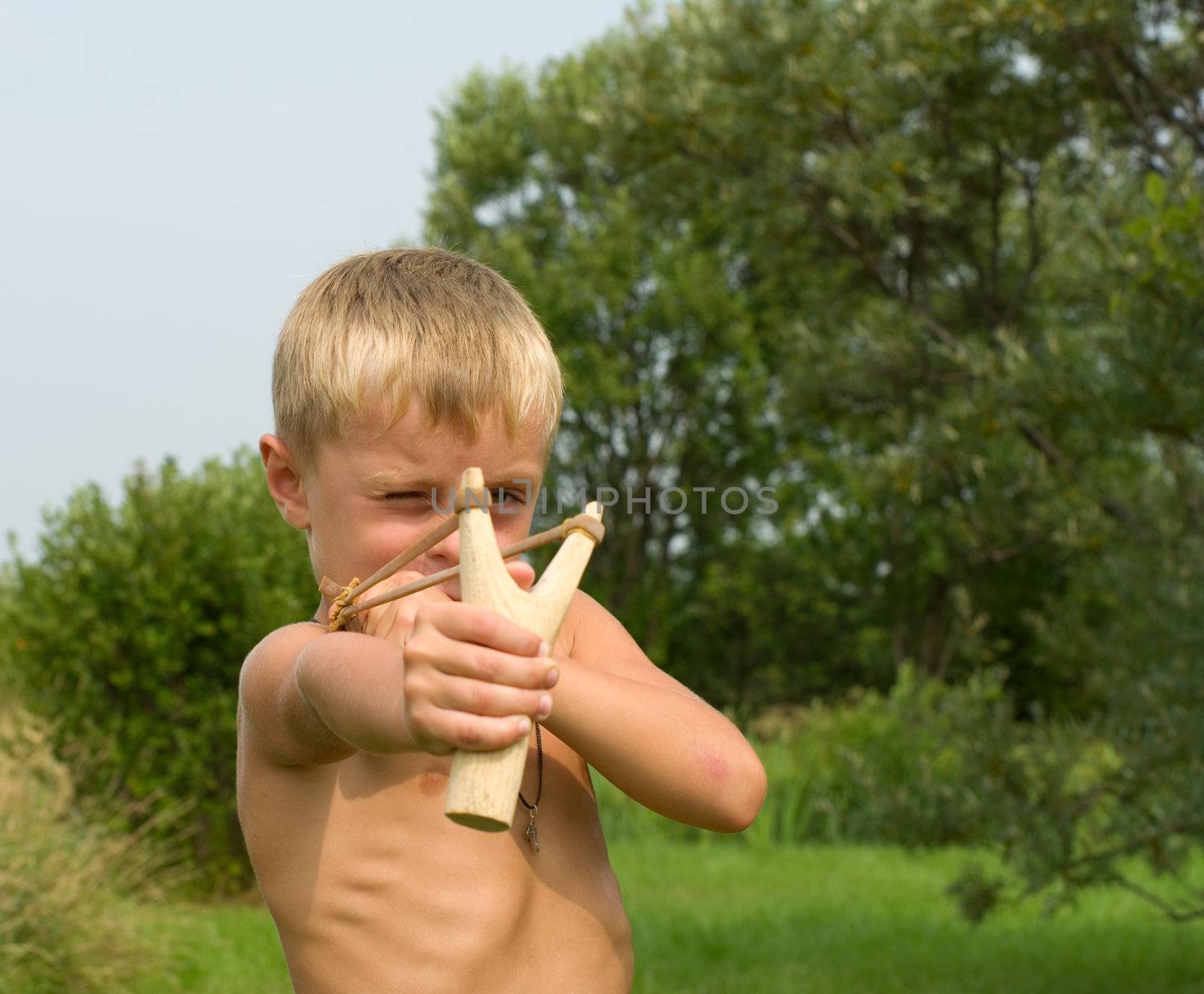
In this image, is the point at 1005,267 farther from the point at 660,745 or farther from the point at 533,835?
the point at 660,745

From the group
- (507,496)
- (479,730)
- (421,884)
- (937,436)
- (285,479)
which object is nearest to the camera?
(479,730)

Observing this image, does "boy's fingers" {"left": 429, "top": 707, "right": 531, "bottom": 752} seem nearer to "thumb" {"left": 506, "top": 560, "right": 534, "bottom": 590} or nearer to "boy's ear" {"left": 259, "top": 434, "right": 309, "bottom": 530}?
"thumb" {"left": 506, "top": 560, "right": 534, "bottom": 590}

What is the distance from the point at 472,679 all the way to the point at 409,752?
1.85ft

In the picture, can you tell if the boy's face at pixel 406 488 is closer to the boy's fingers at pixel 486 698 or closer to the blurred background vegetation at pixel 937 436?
the boy's fingers at pixel 486 698

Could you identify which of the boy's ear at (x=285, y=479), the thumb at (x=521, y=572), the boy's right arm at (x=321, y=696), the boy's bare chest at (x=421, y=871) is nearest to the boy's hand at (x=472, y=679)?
the boy's right arm at (x=321, y=696)

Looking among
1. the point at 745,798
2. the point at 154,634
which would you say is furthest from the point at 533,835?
the point at 154,634

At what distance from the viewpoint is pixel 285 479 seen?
2004 millimetres

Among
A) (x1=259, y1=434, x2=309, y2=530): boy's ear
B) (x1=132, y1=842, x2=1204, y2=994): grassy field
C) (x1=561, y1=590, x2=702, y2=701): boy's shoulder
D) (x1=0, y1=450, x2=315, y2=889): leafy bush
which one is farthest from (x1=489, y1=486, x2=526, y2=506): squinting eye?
(x1=0, y1=450, x2=315, y2=889): leafy bush

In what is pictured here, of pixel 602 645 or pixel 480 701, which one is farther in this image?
pixel 602 645

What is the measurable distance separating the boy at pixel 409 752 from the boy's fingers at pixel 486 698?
0.50 meters

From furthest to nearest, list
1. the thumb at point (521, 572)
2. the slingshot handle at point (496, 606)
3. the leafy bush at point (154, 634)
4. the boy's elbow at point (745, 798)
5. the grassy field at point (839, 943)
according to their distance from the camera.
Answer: the leafy bush at point (154, 634), the grassy field at point (839, 943), the boy's elbow at point (745, 798), the thumb at point (521, 572), the slingshot handle at point (496, 606)

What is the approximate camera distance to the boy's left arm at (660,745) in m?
1.46

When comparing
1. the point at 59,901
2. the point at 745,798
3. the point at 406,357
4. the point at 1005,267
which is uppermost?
the point at 1005,267

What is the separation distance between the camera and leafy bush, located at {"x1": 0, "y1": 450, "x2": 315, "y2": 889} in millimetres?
8719
